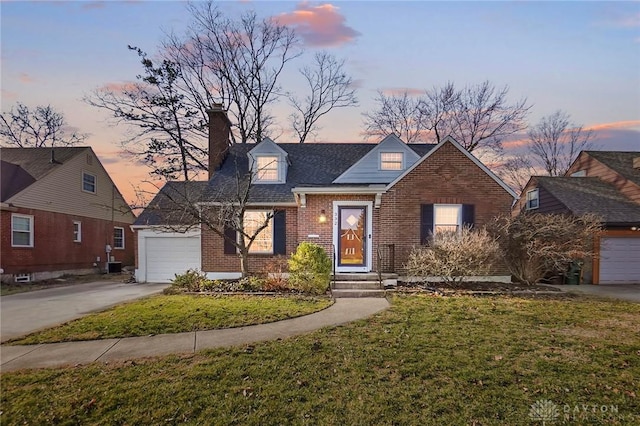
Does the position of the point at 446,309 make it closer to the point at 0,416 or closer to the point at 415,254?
the point at 415,254

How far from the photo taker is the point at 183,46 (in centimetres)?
2152

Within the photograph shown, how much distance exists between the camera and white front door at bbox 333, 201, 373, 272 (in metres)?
11.3

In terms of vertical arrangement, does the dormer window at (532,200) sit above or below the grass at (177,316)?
above

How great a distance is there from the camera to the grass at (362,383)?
3.23 meters

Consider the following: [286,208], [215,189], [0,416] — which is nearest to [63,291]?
[215,189]

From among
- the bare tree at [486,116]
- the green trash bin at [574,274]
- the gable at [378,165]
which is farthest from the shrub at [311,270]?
the bare tree at [486,116]

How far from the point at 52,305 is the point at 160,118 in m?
14.5

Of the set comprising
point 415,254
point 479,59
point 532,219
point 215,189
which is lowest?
point 415,254

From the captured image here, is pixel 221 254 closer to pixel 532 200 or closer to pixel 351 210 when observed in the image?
pixel 351 210

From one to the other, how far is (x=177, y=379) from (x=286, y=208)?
828 cm

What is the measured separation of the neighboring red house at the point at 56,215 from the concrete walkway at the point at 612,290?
51.0 feet

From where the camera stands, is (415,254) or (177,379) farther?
(415,254)

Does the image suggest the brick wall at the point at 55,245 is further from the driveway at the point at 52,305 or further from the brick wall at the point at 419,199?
the brick wall at the point at 419,199

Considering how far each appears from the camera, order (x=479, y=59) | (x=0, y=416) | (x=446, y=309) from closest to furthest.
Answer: (x=0, y=416)
(x=446, y=309)
(x=479, y=59)
